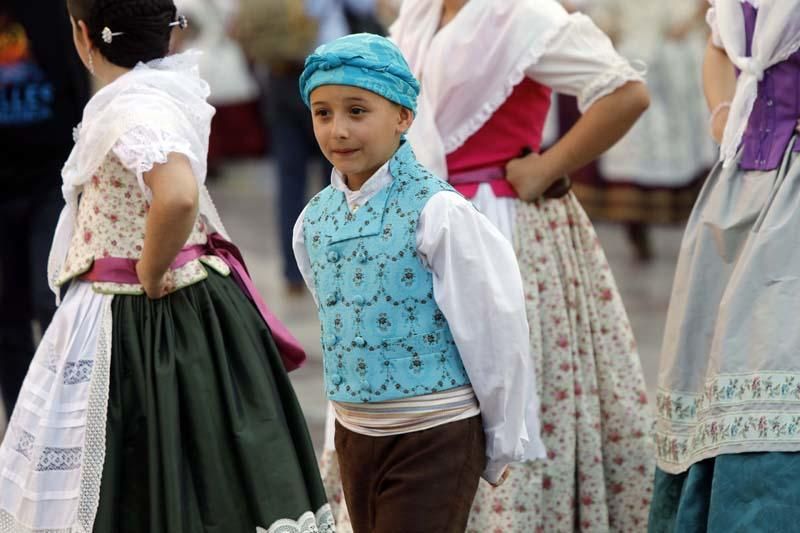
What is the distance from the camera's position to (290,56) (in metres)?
7.65

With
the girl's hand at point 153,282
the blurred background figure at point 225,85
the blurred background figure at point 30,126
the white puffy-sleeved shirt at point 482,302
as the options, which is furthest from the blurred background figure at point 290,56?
the white puffy-sleeved shirt at point 482,302

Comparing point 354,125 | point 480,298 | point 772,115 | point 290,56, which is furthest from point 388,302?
point 290,56

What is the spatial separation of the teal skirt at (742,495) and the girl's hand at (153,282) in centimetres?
130

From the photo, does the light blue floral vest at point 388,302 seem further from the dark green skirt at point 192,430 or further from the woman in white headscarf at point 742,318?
→ the woman in white headscarf at point 742,318

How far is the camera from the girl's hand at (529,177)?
379 centimetres

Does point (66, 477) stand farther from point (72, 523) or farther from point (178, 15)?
point (178, 15)

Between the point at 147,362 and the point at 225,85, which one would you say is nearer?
the point at 147,362

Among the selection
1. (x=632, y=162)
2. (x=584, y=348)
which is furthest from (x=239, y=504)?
(x=632, y=162)

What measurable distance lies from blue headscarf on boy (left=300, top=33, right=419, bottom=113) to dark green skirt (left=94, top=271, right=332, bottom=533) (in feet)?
2.37

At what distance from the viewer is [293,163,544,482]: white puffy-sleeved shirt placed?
9.43 feet

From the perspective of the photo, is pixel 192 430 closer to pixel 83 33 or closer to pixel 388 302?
pixel 388 302

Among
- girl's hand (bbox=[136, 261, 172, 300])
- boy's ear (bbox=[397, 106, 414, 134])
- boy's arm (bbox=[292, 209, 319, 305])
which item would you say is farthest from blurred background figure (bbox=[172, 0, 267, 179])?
boy's ear (bbox=[397, 106, 414, 134])

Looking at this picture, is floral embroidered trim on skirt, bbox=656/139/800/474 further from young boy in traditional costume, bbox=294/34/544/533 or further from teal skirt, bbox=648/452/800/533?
young boy in traditional costume, bbox=294/34/544/533

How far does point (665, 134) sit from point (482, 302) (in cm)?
591
